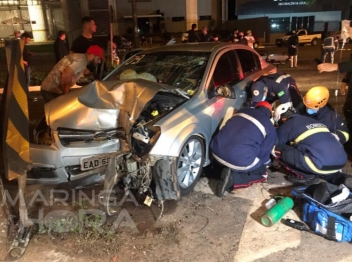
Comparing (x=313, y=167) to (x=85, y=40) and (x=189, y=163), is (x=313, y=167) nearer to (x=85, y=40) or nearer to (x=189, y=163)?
(x=189, y=163)

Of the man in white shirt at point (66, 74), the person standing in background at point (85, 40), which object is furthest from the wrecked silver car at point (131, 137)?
the person standing in background at point (85, 40)

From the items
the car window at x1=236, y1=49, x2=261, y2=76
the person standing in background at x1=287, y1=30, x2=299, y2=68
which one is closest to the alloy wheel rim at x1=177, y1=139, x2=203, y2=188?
the car window at x1=236, y1=49, x2=261, y2=76

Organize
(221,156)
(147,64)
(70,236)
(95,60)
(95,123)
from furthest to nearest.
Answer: (95,60), (147,64), (221,156), (95,123), (70,236)

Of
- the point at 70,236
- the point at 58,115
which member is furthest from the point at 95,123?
the point at 70,236

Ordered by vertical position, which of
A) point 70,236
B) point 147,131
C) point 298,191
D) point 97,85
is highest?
point 97,85

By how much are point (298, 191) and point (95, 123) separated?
2.21 metres

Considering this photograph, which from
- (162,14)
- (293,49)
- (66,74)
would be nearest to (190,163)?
(66,74)

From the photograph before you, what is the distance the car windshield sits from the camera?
4.44 meters

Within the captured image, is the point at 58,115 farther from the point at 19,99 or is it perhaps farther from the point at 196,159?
the point at 196,159

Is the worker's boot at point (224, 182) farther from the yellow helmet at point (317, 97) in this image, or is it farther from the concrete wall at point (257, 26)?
the concrete wall at point (257, 26)

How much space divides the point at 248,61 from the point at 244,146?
218 centimetres

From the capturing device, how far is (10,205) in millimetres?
3852

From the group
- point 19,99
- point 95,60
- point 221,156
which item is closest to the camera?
point 19,99

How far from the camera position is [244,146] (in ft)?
12.2
